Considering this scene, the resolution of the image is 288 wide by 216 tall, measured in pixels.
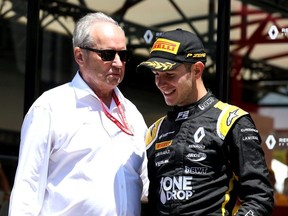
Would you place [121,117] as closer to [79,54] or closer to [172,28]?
[79,54]

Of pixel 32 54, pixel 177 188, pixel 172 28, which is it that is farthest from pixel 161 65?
pixel 32 54

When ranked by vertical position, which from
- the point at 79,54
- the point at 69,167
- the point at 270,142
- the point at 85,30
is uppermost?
the point at 85,30

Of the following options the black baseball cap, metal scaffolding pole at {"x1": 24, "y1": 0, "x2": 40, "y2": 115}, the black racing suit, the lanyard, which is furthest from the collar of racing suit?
metal scaffolding pole at {"x1": 24, "y1": 0, "x2": 40, "y2": 115}

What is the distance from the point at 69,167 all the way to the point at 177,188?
1.62ft

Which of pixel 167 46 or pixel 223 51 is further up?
pixel 167 46

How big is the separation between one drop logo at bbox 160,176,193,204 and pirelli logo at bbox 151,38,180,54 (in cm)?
48

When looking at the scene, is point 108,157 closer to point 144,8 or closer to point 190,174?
point 190,174

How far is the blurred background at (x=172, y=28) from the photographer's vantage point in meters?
4.55

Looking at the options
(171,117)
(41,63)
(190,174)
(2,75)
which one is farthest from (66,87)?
(2,75)

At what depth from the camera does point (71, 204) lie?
2.96m

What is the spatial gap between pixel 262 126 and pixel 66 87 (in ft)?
5.85

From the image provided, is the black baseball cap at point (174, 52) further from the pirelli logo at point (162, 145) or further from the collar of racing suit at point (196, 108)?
the pirelli logo at point (162, 145)

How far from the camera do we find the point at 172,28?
193 inches

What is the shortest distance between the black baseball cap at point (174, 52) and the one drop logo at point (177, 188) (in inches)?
16.2
